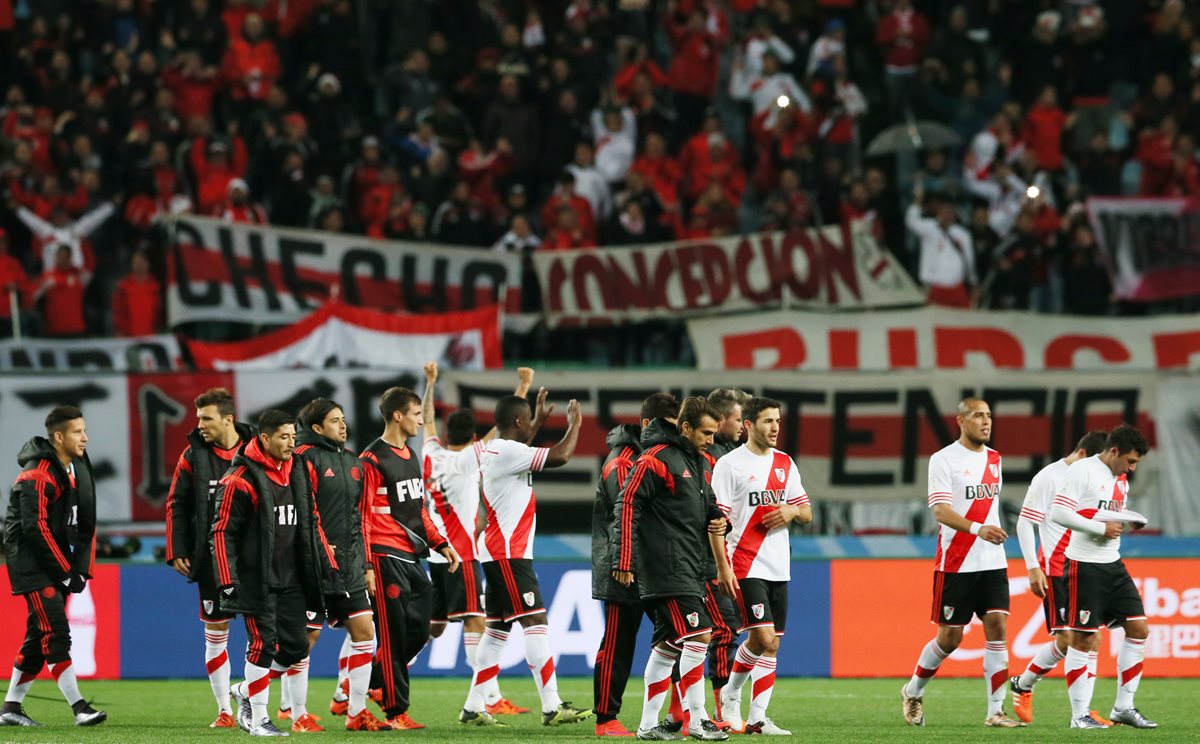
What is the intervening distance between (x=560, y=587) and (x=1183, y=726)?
609cm

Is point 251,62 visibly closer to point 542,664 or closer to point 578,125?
point 578,125

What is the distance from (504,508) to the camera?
1302 centimetres

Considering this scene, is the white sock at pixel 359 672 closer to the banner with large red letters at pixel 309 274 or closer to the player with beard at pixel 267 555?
the player with beard at pixel 267 555

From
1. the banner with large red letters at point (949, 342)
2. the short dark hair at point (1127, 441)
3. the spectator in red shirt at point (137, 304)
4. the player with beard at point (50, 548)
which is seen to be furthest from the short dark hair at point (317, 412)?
the spectator in red shirt at point (137, 304)

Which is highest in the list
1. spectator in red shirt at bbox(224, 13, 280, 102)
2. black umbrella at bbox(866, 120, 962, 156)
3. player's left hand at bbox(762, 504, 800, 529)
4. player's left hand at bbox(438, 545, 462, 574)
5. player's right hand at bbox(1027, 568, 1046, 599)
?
spectator in red shirt at bbox(224, 13, 280, 102)

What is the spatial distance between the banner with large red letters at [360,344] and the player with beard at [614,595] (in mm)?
8740

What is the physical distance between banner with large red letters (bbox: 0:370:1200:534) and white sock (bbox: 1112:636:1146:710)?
722cm

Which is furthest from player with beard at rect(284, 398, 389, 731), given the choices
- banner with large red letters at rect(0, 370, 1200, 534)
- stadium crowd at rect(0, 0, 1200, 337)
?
stadium crowd at rect(0, 0, 1200, 337)

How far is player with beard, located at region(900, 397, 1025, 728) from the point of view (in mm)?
12602

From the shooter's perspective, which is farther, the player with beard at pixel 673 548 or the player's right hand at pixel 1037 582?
the player's right hand at pixel 1037 582

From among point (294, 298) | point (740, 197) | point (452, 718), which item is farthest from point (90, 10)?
point (452, 718)

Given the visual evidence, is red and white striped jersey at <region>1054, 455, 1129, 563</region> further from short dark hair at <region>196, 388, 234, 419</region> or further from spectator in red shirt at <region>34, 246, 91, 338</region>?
spectator in red shirt at <region>34, 246, 91, 338</region>

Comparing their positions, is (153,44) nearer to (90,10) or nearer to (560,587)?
(90,10)

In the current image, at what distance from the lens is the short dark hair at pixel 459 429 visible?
13.6 m
